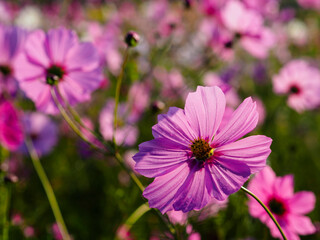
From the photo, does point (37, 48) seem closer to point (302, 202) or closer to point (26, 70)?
point (26, 70)

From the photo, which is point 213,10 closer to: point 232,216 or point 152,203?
point 232,216

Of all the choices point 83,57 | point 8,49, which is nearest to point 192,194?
point 83,57

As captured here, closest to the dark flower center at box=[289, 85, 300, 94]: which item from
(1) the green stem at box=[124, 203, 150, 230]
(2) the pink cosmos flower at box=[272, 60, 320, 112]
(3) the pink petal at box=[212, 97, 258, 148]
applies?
(2) the pink cosmos flower at box=[272, 60, 320, 112]

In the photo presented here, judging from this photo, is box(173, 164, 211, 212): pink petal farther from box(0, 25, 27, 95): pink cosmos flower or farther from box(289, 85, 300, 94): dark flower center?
box(289, 85, 300, 94): dark flower center

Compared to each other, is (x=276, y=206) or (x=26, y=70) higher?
(x=26, y=70)

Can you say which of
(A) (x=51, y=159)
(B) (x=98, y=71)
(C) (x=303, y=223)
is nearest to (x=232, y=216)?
(C) (x=303, y=223)

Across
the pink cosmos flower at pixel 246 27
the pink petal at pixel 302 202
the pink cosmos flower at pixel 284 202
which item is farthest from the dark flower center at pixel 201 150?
the pink cosmos flower at pixel 246 27

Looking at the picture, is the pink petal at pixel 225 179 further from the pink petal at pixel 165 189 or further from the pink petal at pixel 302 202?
the pink petal at pixel 302 202
